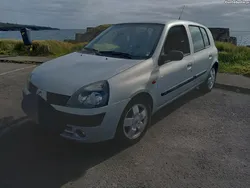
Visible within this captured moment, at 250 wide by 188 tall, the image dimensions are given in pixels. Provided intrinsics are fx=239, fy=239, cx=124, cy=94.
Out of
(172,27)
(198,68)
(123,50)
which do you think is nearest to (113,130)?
(123,50)

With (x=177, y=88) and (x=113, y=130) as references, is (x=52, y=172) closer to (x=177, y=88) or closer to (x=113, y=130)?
(x=113, y=130)

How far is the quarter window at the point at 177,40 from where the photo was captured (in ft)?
12.9

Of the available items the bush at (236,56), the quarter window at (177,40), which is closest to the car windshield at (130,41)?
the quarter window at (177,40)

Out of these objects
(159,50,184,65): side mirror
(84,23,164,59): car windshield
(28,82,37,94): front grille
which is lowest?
(28,82,37,94): front grille

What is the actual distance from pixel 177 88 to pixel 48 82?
7.14 ft

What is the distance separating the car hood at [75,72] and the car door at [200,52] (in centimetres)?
Result: 176

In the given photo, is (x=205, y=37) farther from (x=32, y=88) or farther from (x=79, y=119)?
(x=32, y=88)

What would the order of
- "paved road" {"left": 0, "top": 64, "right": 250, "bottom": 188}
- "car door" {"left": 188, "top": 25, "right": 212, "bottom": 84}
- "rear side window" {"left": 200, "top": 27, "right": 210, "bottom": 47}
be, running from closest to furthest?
"paved road" {"left": 0, "top": 64, "right": 250, "bottom": 188} < "car door" {"left": 188, "top": 25, "right": 212, "bottom": 84} < "rear side window" {"left": 200, "top": 27, "right": 210, "bottom": 47}

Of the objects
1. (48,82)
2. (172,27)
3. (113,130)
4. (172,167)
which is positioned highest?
(172,27)

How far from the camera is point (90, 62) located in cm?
343

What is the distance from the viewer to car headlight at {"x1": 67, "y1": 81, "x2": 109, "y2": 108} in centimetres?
283

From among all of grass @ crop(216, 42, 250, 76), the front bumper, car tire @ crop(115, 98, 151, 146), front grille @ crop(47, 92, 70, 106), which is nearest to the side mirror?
car tire @ crop(115, 98, 151, 146)

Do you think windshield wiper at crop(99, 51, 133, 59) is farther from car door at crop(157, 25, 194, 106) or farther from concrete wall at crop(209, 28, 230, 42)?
concrete wall at crop(209, 28, 230, 42)

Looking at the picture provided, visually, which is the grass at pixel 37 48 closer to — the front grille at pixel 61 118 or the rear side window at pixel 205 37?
the rear side window at pixel 205 37
